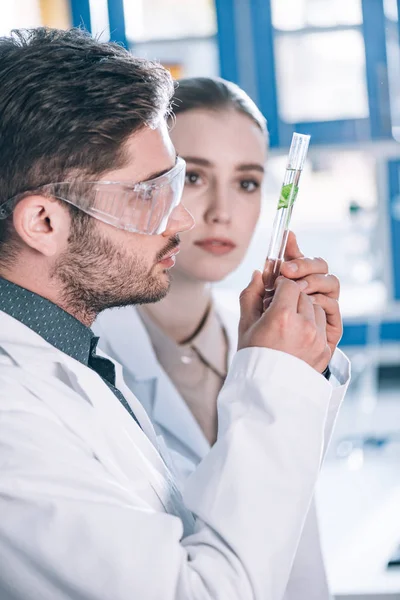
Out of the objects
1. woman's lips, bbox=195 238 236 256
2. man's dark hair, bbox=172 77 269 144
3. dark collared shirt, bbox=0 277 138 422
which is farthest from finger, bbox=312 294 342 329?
man's dark hair, bbox=172 77 269 144

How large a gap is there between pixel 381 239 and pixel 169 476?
3358 mm

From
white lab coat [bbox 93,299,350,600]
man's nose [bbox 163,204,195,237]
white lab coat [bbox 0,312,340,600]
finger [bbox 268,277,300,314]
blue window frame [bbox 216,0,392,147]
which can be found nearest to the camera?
white lab coat [bbox 0,312,340,600]

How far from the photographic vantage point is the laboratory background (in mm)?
4184

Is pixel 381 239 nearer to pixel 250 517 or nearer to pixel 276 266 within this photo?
pixel 276 266

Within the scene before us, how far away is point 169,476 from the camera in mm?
1180

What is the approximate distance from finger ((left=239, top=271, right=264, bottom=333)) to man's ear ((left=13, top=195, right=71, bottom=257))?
0.26m

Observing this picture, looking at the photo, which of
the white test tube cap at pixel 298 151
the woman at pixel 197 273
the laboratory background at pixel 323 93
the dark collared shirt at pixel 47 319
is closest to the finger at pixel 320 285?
the white test tube cap at pixel 298 151

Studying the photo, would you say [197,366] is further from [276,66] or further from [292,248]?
[276,66]

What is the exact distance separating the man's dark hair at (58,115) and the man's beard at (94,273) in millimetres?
45

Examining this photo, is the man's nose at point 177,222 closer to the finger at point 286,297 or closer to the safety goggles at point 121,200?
the safety goggles at point 121,200

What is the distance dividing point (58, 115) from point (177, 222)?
0.23m

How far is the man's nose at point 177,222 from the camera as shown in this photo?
1226 millimetres

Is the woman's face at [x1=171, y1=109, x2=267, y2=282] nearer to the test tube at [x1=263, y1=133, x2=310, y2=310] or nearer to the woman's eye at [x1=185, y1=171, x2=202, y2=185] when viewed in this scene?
the woman's eye at [x1=185, y1=171, x2=202, y2=185]

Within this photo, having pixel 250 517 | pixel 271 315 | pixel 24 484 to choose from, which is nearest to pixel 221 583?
pixel 250 517
